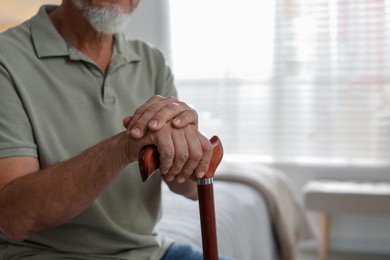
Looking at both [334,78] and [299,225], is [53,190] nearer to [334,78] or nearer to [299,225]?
[299,225]

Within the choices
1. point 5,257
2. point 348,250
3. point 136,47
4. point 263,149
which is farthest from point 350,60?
point 5,257

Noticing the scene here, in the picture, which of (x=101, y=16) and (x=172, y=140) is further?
(x=101, y=16)

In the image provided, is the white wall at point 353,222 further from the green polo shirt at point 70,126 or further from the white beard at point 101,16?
the white beard at point 101,16

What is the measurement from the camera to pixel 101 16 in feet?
4.26

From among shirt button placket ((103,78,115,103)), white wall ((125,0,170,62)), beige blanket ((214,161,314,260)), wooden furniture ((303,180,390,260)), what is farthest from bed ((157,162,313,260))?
white wall ((125,0,170,62))

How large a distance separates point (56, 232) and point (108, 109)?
0.98ft

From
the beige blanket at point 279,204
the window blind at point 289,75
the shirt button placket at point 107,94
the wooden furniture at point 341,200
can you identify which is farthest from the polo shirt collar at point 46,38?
the window blind at point 289,75

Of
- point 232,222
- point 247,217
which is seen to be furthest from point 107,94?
point 247,217

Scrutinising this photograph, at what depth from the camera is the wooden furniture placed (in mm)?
3160

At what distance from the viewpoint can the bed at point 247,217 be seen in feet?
6.28

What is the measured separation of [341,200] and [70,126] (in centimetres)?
232

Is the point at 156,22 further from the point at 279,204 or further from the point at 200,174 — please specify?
the point at 200,174

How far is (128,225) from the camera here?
129 centimetres

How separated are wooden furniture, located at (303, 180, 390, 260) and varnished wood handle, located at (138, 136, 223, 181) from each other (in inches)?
95.6
